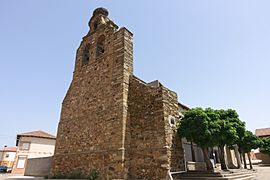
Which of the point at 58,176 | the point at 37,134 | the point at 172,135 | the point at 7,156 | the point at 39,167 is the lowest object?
the point at 58,176

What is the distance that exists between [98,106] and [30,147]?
824 inches

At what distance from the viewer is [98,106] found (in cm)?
1094

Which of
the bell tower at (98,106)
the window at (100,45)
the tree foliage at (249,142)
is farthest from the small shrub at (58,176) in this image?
the tree foliage at (249,142)

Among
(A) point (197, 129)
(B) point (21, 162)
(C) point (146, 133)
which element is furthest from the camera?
(B) point (21, 162)

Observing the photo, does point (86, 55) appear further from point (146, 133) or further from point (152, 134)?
point (152, 134)

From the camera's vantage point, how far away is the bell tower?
924cm

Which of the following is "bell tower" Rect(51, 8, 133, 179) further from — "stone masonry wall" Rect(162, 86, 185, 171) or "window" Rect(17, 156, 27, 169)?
"window" Rect(17, 156, 27, 169)

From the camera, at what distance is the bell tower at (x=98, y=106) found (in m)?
9.24

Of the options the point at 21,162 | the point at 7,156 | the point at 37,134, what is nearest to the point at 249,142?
the point at 37,134


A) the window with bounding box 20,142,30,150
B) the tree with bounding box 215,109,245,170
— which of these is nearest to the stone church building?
the tree with bounding box 215,109,245,170

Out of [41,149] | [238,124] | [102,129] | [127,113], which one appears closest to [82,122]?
[102,129]

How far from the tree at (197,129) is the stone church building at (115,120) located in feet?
1.60

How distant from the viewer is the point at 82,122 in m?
11.6

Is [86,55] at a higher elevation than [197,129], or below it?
higher
